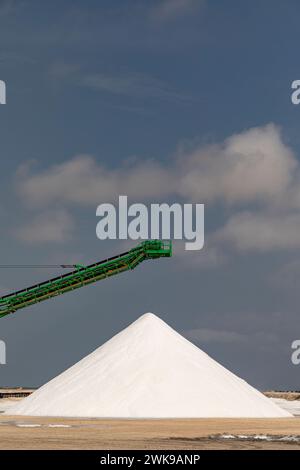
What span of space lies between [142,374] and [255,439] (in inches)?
590

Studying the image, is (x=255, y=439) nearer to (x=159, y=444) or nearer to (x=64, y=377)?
(x=159, y=444)

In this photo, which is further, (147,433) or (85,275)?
(85,275)

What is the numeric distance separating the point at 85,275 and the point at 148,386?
10625mm

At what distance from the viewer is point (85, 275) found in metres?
47.7

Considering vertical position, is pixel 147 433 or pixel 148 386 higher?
pixel 148 386

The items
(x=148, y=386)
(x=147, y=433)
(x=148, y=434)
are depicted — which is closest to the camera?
(x=148, y=434)

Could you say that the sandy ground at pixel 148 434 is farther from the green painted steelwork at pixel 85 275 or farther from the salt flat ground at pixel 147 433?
the green painted steelwork at pixel 85 275

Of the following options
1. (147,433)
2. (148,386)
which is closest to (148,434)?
(147,433)

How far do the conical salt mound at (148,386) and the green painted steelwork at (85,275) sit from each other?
12.6ft

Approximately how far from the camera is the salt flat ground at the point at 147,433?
76.0ft

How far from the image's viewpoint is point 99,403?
125 ft

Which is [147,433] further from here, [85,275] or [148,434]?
[85,275]
